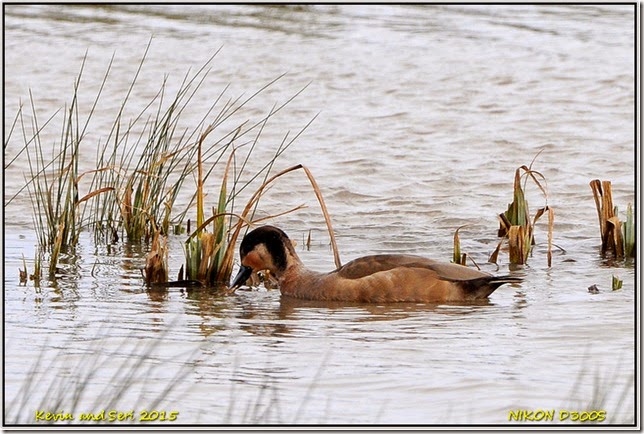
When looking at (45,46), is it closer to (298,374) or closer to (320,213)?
(320,213)

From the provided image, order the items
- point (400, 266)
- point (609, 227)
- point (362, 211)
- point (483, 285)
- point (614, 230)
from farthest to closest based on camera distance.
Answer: point (362, 211) < point (609, 227) < point (614, 230) < point (400, 266) < point (483, 285)

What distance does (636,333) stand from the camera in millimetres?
6707

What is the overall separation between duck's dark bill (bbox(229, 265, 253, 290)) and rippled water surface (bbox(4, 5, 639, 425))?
0.08 metres

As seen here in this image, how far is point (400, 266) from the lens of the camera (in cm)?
789

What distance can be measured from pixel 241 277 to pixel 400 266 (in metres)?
1.05

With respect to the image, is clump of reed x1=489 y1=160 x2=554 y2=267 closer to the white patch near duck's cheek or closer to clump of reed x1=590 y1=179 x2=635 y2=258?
clump of reed x1=590 y1=179 x2=635 y2=258

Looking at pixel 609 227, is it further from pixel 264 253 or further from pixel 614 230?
pixel 264 253

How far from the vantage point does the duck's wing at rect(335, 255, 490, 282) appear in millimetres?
7840

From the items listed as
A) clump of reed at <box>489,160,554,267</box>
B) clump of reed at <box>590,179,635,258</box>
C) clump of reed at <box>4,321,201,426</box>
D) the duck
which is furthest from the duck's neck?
clump of reed at <box>590,179,635,258</box>

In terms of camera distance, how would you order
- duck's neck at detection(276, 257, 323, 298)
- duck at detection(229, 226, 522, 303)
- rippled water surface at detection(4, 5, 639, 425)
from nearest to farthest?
rippled water surface at detection(4, 5, 639, 425)
duck at detection(229, 226, 522, 303)
duck's neck at detection(276, 257, 323, 298)

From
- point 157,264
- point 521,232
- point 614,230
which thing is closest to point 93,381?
point 157,264

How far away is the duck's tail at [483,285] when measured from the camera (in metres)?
7.68

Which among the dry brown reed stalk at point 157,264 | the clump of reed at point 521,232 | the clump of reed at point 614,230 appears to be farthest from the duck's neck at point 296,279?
the clump of reed at point 614,230

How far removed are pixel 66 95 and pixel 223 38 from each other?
3859 mm
